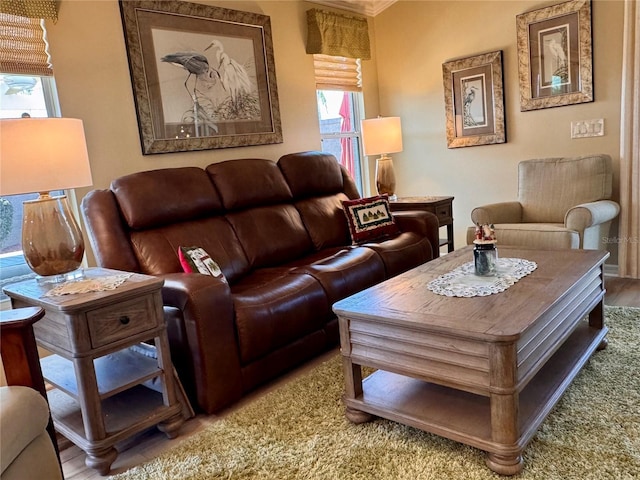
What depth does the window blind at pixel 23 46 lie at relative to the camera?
2.40 m

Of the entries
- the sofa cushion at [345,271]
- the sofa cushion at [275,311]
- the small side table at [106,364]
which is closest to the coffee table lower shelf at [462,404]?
the sofa cushion at [275,311]

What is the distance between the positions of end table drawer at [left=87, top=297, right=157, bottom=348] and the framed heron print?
1448mm

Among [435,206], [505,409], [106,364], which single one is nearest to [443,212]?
[435,206]

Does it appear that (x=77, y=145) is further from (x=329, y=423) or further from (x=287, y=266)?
(x=329, y=423)

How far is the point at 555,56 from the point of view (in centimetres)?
365

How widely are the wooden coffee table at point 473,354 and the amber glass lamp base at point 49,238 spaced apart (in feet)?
3.76

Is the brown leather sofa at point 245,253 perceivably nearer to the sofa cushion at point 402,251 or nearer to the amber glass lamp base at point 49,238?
the sofa cushion at point 402,251

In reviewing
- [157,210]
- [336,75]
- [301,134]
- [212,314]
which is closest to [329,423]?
[212,314]

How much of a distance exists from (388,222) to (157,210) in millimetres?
1592

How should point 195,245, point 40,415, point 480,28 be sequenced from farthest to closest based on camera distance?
point 480,28, point 195,245, point 40,415

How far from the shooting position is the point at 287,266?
2.93 m

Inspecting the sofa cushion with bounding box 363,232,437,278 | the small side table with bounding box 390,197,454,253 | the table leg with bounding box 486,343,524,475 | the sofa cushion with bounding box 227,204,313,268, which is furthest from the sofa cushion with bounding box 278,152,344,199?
the table leg with bounding box 486,343,524,475

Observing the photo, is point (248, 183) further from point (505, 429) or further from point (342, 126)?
point (505, 429)

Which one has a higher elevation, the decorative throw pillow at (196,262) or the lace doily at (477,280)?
the decorative throw pillow at (196,262)
